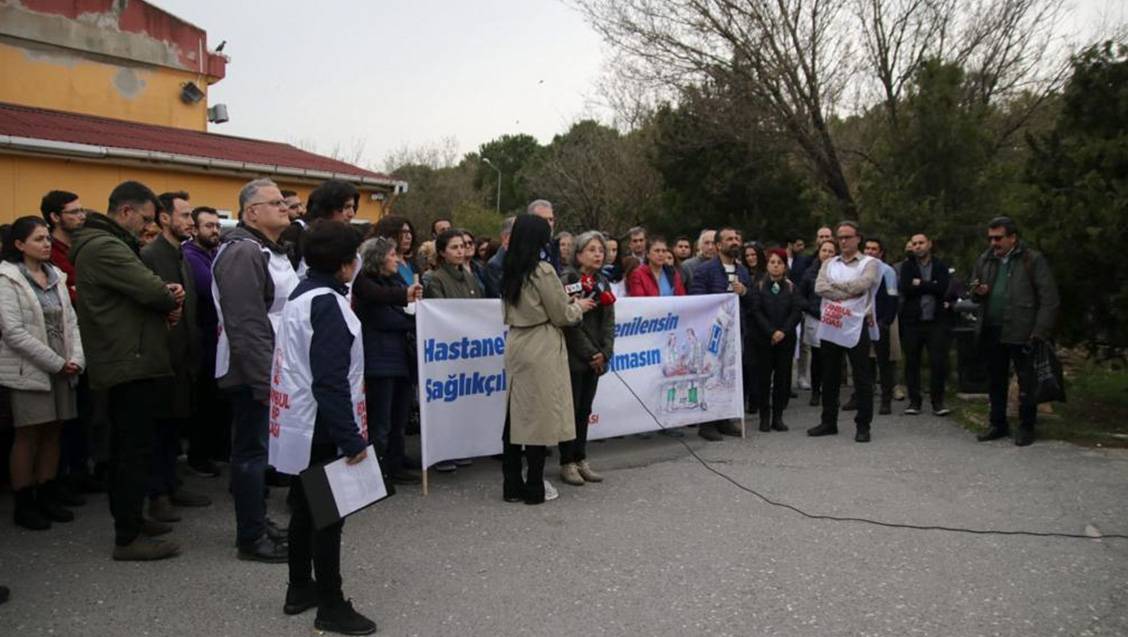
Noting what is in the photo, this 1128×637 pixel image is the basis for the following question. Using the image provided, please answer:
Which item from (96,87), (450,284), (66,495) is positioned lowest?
(66,495)

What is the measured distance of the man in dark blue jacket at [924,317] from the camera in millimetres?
9977

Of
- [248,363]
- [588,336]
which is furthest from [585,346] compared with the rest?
[248,363]

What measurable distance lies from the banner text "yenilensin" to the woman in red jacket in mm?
538

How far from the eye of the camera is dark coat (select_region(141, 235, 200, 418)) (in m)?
6.04

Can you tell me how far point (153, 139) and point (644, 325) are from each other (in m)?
12.9

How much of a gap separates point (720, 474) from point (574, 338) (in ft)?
5.57

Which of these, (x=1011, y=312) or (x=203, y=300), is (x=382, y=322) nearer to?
(x=203, y=300)

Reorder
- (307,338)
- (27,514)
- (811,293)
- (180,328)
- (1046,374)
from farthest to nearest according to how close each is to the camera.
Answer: (811,293), (1046,374), (180,328), (27,514), (307,338)

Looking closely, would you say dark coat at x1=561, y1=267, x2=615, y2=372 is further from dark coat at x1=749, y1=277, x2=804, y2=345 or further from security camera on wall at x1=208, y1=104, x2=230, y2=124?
security camera on wall at x1=208, y1=104, x2=230, y2=124

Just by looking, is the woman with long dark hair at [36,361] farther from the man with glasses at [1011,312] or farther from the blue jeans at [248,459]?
the man with glasses at [1011,312]

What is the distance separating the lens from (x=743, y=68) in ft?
55.1

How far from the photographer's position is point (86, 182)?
1505cm

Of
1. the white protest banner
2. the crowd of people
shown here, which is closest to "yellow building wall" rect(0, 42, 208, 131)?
the crowd of people

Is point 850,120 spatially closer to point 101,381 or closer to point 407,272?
point 407,272
